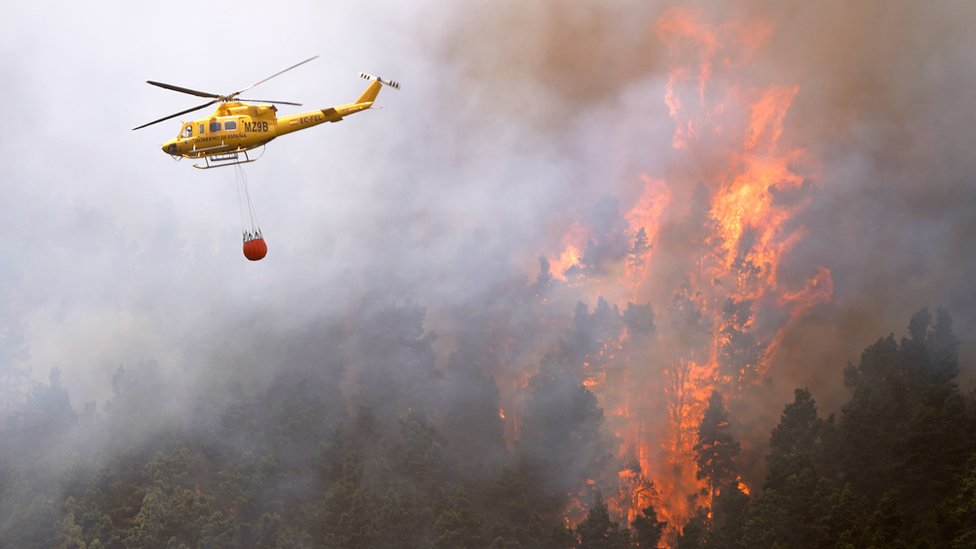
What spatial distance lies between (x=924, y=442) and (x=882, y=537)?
9.61m

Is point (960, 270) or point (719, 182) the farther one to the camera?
point (719, 182)

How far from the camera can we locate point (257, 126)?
77.6 meters

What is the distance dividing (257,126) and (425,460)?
34.6 m

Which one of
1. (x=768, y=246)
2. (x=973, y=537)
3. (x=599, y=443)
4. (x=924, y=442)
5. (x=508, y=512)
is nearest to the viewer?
(x=973, y=537)

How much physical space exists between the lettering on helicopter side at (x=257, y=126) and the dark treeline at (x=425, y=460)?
29358mm

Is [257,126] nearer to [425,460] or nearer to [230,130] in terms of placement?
[230,130]

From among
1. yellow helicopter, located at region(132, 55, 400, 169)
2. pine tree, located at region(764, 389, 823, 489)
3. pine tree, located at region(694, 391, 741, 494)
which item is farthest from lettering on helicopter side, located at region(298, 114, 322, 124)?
pine tree, located at region(694, 391, 741, 494)

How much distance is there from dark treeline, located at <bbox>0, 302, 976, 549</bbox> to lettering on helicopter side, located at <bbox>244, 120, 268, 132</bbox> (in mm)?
29358

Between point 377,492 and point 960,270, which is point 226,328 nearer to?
point 377,492

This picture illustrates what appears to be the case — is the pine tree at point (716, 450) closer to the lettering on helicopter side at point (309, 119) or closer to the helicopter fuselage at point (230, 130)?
the helicopter fuselage at point (230, 130)

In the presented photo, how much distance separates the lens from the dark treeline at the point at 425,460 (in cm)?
8712

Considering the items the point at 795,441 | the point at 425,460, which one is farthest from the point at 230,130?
the point at 795,441

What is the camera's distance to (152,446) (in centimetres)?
10338

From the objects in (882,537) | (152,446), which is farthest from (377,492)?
(882,537)
